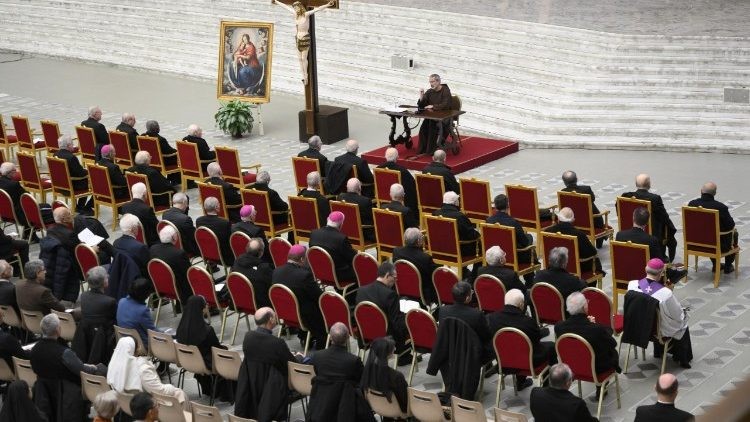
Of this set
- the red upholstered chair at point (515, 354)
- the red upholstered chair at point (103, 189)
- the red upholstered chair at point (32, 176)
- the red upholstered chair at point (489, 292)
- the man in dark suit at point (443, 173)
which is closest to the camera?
the red upholstered chair at point (515, 354)

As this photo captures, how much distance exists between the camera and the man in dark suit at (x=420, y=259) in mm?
10242

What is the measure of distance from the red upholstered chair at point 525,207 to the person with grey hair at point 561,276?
309 cm

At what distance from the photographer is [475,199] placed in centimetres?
1304

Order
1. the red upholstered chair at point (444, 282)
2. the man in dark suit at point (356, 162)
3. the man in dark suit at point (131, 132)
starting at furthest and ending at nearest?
1. the man in dark suit at point (131, 132)
2. the man in dark suit at point (356, 162)
3. the red upholstered chair at point (444, 282)

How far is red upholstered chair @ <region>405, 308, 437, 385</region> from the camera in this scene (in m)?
8.73

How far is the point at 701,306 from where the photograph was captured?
11.0 metres

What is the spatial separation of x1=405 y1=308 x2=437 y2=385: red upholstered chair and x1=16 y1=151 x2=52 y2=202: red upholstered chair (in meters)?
8.47

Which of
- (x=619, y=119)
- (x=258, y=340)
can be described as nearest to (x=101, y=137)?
(x=619, y=119)

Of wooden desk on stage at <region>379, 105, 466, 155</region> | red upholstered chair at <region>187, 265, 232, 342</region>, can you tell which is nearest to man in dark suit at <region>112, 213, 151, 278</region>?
red upholstered chair at <region>187, 265, 232, 342</region>

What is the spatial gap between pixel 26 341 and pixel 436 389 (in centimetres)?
427

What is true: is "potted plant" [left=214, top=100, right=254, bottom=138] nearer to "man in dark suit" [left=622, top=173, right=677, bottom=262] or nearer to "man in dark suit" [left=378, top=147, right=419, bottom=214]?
"man in dark suit" [left=378, top=147, right=419, bottom=214]

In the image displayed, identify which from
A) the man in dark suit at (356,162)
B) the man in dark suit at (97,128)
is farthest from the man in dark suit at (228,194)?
the man in dark suit at (97,128)

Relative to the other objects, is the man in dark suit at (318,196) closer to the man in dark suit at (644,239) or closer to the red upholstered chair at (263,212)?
the red upholstered chair at (263,212)

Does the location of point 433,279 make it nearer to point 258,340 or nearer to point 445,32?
point 258,340
